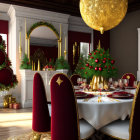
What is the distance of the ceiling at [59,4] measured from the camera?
17.7ft

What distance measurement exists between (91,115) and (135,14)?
17.8ft

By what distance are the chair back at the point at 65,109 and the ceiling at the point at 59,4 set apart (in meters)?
4.50

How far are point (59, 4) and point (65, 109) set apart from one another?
15.9 ft

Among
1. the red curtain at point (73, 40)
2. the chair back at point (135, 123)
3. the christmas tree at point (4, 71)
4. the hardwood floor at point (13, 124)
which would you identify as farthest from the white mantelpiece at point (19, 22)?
the chair back at point (135, 123)

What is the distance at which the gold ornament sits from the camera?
236 centimetres

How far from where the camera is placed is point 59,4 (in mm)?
5754

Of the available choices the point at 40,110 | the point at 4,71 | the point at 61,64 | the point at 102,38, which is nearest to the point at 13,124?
the point at 4,71

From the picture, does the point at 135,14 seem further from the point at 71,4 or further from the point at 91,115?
the point at 91,115

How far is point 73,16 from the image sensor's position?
21.1 feet

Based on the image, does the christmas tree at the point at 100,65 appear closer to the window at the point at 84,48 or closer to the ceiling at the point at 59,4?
the ceiling at the point at 59,4

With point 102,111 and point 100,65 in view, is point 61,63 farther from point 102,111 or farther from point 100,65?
point 102,111

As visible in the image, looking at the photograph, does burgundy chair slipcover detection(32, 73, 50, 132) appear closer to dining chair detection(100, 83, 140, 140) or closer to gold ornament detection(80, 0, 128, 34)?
dining chair detection(100, 83, 140, 140)

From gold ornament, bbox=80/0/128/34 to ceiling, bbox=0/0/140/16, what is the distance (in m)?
3.33

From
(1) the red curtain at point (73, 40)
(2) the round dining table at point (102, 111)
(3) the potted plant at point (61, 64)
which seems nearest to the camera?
(2) the round dining table at point (102, 111)
